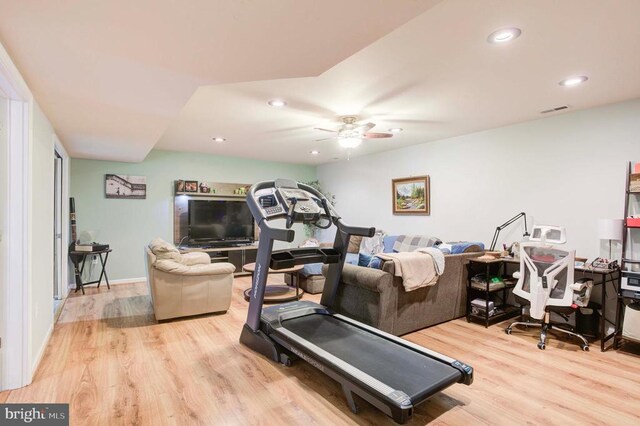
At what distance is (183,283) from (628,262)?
4478mm

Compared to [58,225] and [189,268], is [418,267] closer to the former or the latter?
[189,268]

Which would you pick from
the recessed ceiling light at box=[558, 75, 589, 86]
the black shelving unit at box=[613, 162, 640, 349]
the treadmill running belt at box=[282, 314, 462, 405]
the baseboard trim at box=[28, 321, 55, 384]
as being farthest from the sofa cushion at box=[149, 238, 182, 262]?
the black shelving unit at box=[613, 162, 640, 349]

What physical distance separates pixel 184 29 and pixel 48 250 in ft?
9.35

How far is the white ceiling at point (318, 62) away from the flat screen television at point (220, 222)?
7.43ft

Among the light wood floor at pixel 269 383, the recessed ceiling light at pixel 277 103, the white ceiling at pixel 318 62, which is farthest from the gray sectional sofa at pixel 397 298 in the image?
the recessed ceiling light at pixel 277 103

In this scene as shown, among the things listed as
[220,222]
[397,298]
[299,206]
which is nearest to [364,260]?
[397,298]

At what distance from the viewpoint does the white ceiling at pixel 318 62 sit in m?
1.55

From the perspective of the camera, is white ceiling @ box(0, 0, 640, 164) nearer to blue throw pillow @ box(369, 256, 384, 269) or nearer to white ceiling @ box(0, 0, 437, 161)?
white ceiling @ box(0, 0, 437, 161)

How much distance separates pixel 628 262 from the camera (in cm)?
304

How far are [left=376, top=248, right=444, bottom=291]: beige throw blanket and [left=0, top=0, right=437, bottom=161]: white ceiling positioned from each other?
A: 6.27 ft

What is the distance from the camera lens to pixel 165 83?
2268 millimetres

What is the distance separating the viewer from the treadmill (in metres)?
2.01

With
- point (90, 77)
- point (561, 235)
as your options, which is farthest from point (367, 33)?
point (561, 235)

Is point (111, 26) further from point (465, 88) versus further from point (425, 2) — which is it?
point (465, 88)
